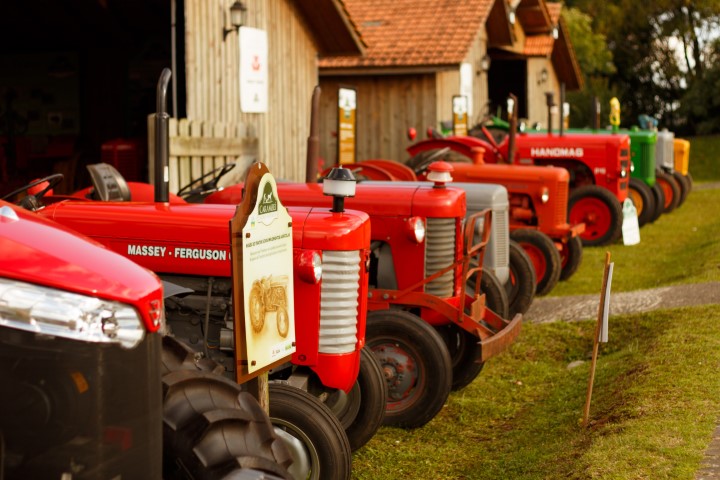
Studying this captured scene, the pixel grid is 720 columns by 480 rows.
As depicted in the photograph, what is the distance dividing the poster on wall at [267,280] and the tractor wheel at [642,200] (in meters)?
12.0

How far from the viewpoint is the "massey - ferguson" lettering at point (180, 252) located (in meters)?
4.79

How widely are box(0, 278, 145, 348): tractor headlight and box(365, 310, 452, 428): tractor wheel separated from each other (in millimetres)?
3291

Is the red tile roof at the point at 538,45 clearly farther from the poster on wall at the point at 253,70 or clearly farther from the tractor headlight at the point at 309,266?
the tractor headlight at the point at 309,266

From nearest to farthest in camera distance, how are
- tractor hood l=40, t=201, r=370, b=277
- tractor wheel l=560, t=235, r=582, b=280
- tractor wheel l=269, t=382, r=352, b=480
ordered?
tractor wheel l=269, t=382, r=352, b=480 → tractor hood l=40, t=201, r=370, b=277 → tractor wheel l=560, t=235, r=582, b=280

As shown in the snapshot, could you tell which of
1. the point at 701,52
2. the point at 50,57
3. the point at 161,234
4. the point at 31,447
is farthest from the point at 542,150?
the point at 701,52

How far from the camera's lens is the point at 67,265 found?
8.79ft

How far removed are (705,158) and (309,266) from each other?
28519 mm

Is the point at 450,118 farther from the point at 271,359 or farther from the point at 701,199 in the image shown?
the point at 271,359

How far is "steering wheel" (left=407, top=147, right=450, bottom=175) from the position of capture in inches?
430

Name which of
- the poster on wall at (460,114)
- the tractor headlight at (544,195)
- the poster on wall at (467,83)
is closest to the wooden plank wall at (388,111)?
the poster on wall at (460,114)

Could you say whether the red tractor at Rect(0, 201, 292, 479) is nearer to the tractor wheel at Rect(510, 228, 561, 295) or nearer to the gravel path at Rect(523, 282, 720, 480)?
the gravel path at Rect(523, 282, 720, 480)

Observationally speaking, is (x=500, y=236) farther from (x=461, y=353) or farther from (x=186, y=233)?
(x=186, y=233)

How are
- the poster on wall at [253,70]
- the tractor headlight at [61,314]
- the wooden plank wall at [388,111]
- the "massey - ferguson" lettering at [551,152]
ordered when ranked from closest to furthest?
the tractor headlight at [61,314] → the poster on wall at [253,70] → the "massey - ferguson" lettering at [551,152] → the wooden plank wall at [388,111]

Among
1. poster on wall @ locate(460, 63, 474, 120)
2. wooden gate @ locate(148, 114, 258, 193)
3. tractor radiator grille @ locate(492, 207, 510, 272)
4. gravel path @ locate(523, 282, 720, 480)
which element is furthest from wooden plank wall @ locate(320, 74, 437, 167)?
tractor radiator grille @ locate(492, 207, 510, 272)
